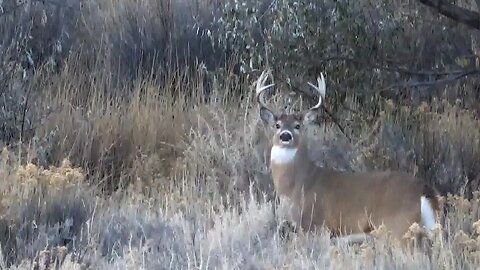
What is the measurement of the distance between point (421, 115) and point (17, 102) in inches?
148

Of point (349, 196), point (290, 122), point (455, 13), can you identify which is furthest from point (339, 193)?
point (455, 13)

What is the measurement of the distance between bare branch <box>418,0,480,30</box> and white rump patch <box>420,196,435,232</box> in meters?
2.01

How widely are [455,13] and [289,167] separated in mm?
1906

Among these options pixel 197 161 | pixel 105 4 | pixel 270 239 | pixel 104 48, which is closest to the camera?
pixel 270 239

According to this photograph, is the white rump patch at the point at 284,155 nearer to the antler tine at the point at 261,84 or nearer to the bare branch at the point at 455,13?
the antler tine at the point at 261,84

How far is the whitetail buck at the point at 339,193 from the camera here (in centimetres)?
764

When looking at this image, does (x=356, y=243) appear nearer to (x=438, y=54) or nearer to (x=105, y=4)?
(x=438, y=54)

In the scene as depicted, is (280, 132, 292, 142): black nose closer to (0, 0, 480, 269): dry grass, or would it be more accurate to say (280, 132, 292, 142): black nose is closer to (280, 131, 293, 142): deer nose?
(280, 131, 293, 142): deer nose

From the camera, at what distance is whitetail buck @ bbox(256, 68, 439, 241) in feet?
25.1

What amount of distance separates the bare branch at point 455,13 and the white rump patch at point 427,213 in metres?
2.01

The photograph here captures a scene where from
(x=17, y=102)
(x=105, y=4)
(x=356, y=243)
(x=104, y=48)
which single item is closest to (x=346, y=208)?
(x=356, y=243)

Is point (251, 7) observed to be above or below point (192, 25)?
above

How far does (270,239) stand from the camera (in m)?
7.64

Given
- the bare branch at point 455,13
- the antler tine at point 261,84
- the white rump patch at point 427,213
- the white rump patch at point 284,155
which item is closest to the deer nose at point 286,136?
the white rump patch at point 284,155
